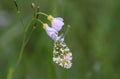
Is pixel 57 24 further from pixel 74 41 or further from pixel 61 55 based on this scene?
pixel 74 41

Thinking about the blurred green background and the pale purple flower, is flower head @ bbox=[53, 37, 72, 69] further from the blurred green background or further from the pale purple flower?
the blurred green background

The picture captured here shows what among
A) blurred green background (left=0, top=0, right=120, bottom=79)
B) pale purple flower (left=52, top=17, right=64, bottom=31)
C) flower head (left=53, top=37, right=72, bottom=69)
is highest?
pale purple flower (left=52, top=17, right=64, bottom=31)


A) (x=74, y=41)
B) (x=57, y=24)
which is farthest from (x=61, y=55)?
(x=74, y=41)

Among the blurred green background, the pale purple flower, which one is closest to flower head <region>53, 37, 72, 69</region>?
the pale purple flower

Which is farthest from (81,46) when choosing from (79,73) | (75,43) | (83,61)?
(79,73)

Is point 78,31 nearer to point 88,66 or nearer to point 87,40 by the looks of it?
point 87,40

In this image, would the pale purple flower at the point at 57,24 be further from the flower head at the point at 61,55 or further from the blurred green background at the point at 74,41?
the blurred green background at the point at 74,41

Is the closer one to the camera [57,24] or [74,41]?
[57,24]

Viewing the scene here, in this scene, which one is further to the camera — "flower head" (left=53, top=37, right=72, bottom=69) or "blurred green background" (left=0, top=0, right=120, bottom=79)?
"blurred green background" (left=0, top=0, right=120, bottom=79)
